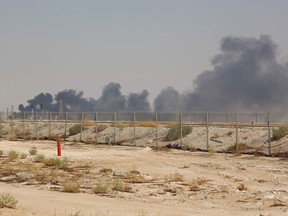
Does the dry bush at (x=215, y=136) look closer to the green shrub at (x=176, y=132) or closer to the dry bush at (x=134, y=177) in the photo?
the green shrub at (x=176, y=132)

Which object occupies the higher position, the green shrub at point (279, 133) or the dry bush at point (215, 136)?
the green shrub at point (279, 133)

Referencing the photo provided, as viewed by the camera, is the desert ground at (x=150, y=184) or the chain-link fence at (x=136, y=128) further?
the chain-link fence at (x=136, y=128)

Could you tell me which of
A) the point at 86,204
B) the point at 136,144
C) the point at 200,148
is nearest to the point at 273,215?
the point at 86,204

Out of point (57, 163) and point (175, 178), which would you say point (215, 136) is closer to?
point (57, 163)

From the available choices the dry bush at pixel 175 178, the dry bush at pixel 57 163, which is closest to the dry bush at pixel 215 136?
the dry bush at pixel 57 163

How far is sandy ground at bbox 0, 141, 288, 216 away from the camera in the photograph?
15234 millimetres

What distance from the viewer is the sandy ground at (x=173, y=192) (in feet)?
50.0

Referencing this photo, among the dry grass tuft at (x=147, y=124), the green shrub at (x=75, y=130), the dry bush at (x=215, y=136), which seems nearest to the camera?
the dry bush at (x=215, y=136)

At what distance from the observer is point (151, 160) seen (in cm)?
3102

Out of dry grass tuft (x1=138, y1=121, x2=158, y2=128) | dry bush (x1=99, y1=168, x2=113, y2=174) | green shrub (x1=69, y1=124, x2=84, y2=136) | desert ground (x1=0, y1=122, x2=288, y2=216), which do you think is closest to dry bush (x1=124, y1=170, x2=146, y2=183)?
desert ground (x1=0, y1=122, x2=288, y2=216)

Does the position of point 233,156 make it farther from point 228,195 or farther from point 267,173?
point 228,195

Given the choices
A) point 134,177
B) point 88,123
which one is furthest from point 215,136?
point 134,177

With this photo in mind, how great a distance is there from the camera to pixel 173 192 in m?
19.5

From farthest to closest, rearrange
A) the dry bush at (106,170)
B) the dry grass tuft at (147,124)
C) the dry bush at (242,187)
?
the dry grass tuft at (147,124) → the dry bush at (106,170) → the dry bush at (242,187)
